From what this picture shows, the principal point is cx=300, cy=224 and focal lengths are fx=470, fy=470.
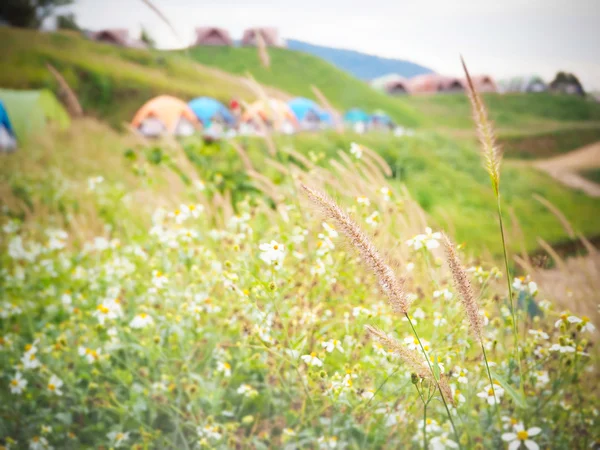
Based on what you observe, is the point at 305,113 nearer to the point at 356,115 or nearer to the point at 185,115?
the point at 185,115

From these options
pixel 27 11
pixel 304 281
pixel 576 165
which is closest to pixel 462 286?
pixel 304 281

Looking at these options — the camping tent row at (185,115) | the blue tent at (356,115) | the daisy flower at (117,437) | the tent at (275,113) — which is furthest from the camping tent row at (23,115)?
the blue tent at (356,115)

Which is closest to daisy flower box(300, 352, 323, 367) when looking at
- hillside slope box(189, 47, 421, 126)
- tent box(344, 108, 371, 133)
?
hillside slope box(189, 47, 421, 126)

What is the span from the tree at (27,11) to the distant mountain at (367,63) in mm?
2611

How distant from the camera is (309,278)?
1.91 meters

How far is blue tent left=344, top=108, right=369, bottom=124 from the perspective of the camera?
1015cm

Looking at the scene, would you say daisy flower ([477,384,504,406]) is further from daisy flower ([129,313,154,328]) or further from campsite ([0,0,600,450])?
daisy flower ([129,313,154,328])

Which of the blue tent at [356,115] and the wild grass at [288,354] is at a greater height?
the blue tent at [356,115]

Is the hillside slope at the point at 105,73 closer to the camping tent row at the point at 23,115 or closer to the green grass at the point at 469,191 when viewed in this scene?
the camping tent row at the point at 23,115

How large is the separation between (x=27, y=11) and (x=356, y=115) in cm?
742

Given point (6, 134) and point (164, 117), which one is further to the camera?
point (164, 117)

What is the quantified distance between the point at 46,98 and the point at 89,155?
2.70 ft

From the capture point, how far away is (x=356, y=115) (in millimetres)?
10781

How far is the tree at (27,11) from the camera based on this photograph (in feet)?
14.0
